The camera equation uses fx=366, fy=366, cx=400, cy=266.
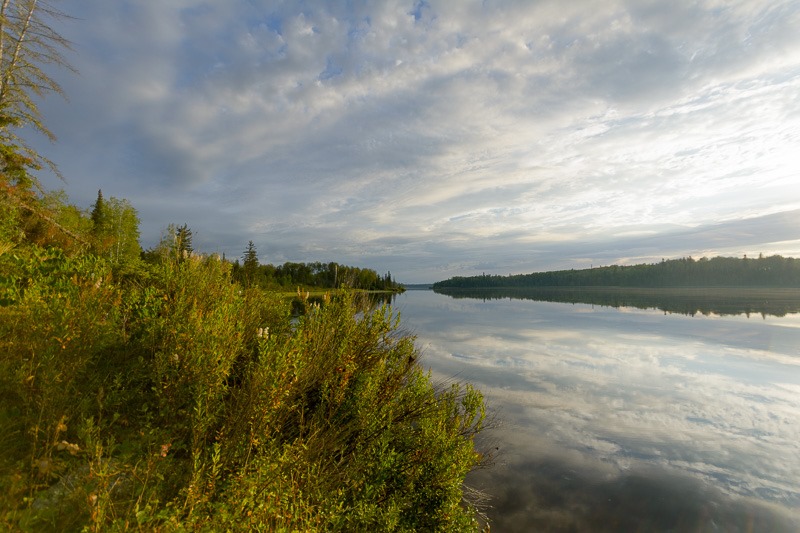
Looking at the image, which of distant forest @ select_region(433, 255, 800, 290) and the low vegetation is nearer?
the low vegetation

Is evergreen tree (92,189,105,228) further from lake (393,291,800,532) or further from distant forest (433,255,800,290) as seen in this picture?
distant forest (433,255,800,290)

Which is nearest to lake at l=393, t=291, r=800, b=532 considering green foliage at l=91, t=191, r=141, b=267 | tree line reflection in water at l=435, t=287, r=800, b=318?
tree line reflection in water at l=435, t=287, r=800, b=318

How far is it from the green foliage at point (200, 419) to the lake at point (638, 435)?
2866 mm

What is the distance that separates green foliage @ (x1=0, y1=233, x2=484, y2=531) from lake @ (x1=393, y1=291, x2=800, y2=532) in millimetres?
2866

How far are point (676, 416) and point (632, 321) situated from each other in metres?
28.8

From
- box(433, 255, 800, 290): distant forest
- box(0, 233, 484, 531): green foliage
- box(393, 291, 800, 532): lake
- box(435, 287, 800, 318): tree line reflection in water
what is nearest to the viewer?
box(0, 233, 484, 531): green foliage

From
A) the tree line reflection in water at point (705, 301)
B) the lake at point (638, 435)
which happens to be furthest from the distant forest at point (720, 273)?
the lake at point (638, 435)

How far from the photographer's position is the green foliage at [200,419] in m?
2.84

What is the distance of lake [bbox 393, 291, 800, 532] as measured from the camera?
24.1 ft

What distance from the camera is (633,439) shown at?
10.6 meters

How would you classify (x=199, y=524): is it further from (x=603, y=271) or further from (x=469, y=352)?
(x=603, y=271)

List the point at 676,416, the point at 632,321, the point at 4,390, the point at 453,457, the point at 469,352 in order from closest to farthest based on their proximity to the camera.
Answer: the point at 4,390, the point at 453,457, the point at 676,416, the point at 469,352, the point at 632,321

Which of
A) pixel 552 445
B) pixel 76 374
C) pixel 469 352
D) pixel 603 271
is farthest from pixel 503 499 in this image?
pixel 603 271

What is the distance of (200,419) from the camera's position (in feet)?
11.0
